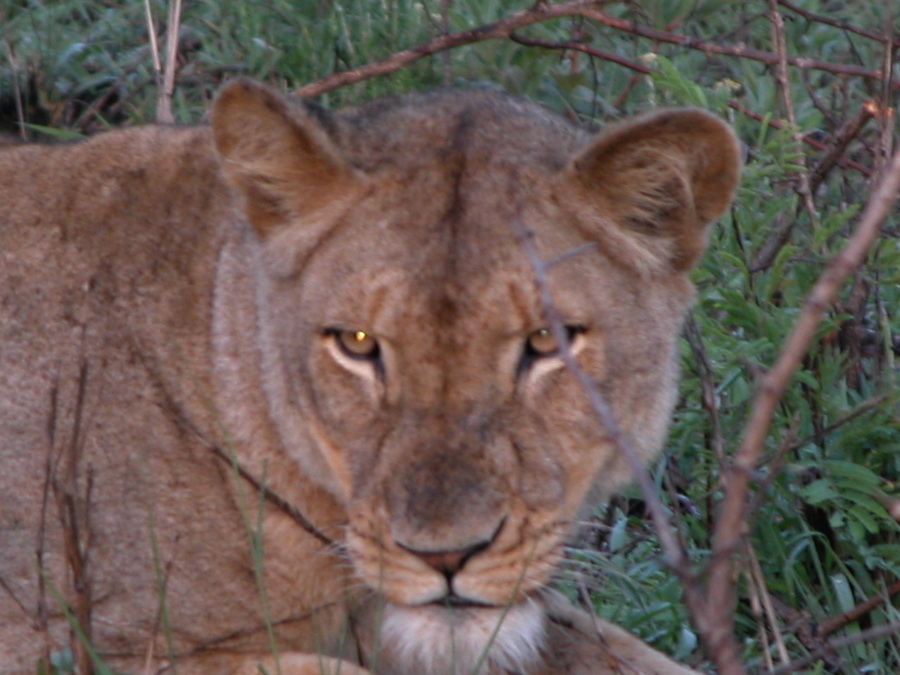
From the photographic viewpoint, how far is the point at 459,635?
286 cm

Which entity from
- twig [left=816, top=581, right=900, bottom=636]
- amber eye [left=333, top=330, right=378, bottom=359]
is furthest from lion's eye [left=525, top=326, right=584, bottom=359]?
twig [left=816, top=581, right=900, bottom=636]

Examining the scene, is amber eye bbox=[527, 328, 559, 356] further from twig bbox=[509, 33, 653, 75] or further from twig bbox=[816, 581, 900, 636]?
twig bbox=[509, 33, 653, 75]

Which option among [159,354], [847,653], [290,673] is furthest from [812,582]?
[159,354]

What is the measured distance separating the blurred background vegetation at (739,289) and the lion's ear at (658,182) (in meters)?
0.50

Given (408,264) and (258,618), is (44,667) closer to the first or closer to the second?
(258,618)

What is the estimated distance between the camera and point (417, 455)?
2.77 m

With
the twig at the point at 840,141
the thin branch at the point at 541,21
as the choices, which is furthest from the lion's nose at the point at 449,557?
the thin branch at the point at 541,21

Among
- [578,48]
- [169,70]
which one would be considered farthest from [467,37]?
[169,70]

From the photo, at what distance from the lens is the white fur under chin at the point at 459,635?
2.82 meters

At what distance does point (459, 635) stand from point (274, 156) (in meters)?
1.02

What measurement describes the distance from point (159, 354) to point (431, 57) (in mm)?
2209

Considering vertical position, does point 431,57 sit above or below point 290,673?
above

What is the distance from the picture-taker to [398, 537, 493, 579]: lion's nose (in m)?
2.66

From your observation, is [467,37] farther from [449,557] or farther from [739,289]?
[449,557]
